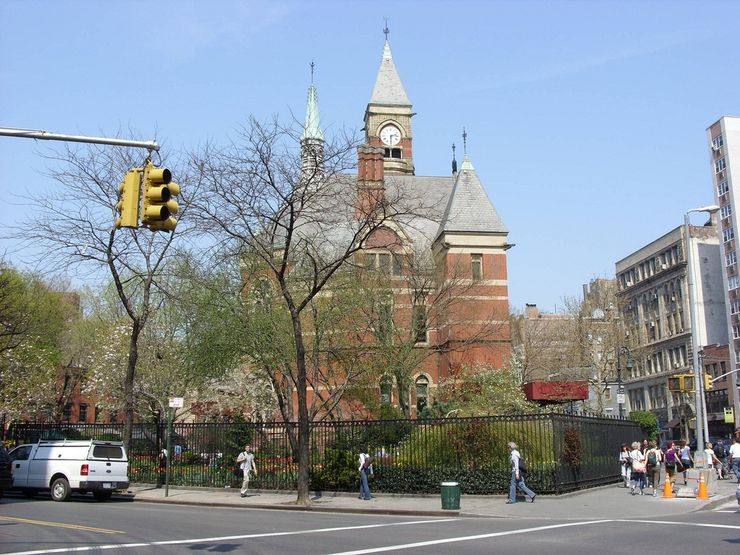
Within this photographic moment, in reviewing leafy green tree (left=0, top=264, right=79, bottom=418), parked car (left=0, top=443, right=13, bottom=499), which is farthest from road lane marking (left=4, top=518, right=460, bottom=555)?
leafy green tree (left=0, top=264, right=79, bottom=418)

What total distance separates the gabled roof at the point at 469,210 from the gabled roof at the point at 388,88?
2043 cm

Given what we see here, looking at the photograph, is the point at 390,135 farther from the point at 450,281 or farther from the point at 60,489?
the point at 60,489

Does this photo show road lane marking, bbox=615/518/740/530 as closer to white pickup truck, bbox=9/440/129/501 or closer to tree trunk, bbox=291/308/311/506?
tree trunk, bbox=291/308/311/506

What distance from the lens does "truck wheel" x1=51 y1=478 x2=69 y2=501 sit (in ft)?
74.4

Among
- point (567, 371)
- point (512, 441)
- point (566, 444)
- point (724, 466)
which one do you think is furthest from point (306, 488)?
point (567, 371)

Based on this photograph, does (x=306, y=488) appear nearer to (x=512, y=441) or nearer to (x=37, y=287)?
(x=512, y=441)

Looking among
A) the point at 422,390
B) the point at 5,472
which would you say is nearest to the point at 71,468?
the point at 5,472

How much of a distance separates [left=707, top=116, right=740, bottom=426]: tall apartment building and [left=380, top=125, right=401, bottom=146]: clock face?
31.5m

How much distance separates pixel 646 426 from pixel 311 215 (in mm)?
32955

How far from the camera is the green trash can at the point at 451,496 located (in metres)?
19.9

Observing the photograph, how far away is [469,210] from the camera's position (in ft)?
174

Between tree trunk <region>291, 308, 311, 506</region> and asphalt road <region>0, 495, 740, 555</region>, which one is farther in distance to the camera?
tree trunk <region>291, 308, 311, 506</region>

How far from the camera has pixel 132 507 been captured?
21.0 meters

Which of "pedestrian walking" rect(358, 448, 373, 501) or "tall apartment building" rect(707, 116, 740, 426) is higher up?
"tall apartment building" rect(707, 116, 740, 426)
